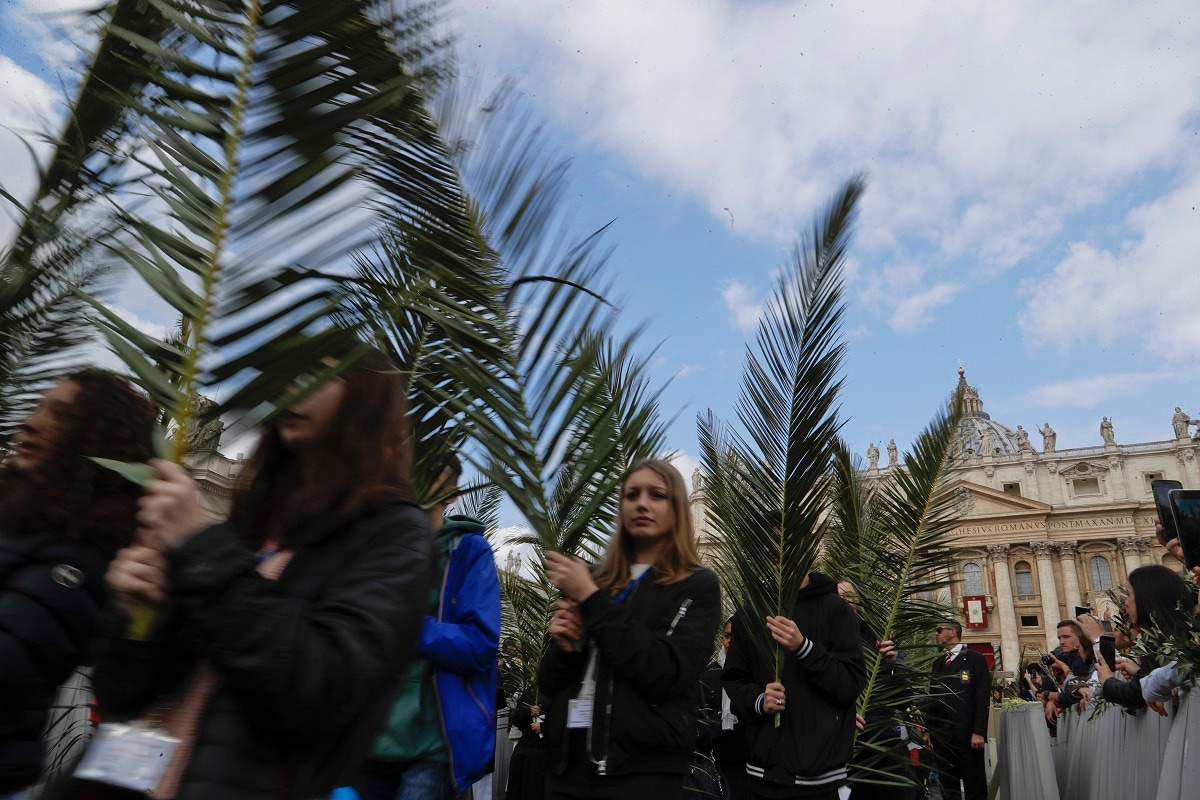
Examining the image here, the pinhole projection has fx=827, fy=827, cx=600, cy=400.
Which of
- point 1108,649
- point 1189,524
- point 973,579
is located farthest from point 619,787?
point 973,579

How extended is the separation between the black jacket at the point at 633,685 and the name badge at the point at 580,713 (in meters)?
0.02

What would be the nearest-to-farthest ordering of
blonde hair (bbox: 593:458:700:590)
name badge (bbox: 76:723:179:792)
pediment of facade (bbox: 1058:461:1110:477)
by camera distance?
name badge (bbox: 76:723:179:792), blonde hair (bbox: 593:458:700:590), pediment of facade (bbox: 1058:461:1110:477)

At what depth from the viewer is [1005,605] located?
57.8 metres

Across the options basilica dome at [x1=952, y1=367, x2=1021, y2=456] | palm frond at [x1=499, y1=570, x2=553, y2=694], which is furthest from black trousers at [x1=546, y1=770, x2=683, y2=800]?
basilica dome at [x1=952, y1=367, x2=1021, y2=456]

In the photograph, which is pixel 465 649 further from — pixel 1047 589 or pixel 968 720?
pixel 1047 589

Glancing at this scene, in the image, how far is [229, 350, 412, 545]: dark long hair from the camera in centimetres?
121

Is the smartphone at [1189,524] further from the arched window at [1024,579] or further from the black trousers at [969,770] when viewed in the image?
the arched window at [1024,579]

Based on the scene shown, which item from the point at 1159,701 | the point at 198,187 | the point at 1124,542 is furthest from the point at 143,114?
the point at 1124,542

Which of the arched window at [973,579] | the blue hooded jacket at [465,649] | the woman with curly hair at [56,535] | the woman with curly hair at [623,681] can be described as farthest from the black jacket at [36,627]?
the arched window at [973,579]

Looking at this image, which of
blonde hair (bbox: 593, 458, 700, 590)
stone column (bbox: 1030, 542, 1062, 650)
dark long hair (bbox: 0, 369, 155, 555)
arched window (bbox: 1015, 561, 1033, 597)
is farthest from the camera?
arched window (bbox: 1015, 561, 1033, 597)

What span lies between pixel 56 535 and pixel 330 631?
0.96 metres

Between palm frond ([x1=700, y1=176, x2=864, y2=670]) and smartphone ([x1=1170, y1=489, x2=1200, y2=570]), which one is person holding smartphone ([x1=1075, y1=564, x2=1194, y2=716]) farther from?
palm frond ([x1=700, y1=176, x2=864, y2=670])

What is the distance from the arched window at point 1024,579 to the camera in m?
58.9

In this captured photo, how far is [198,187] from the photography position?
1189 mm
